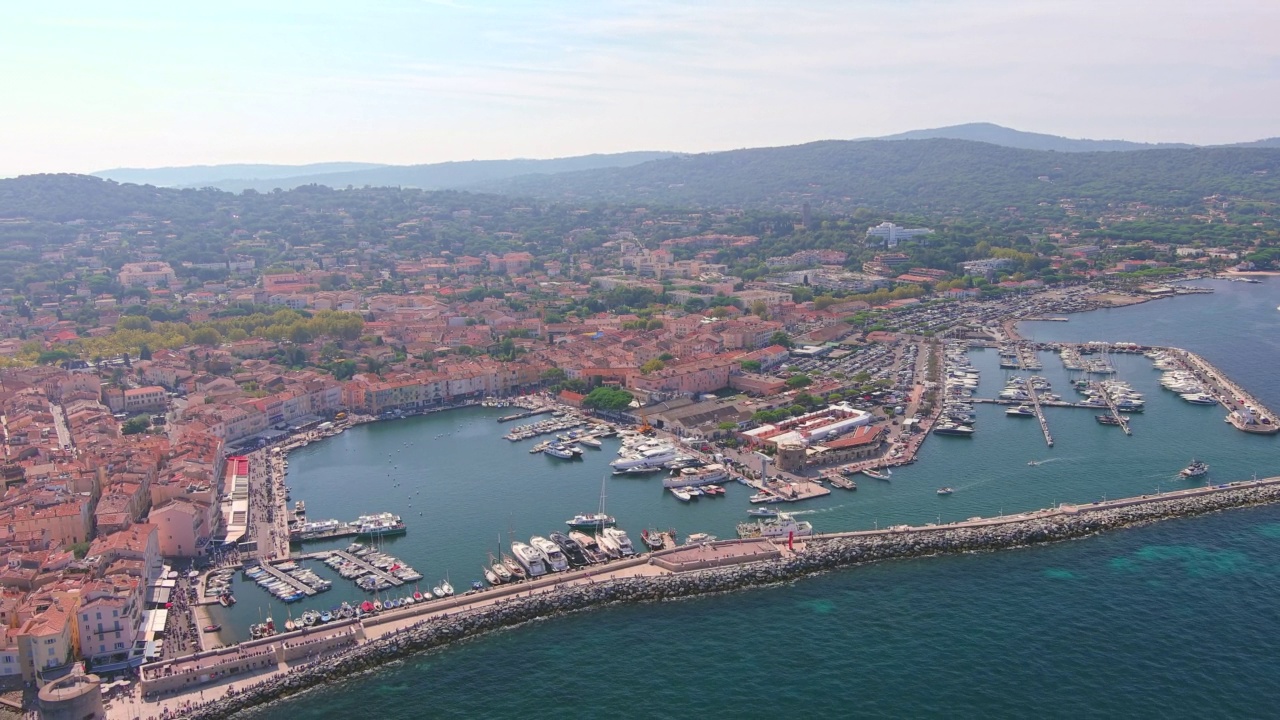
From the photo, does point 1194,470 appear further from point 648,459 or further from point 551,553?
point 551,553

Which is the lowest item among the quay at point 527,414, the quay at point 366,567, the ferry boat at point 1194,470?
the quay at point 527,414

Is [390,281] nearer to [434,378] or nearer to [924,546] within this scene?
[434,378]

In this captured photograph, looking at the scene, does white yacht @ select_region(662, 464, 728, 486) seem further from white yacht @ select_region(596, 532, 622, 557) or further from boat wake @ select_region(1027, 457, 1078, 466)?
boat wake @ select_region(1027, 457, 1078, 466)

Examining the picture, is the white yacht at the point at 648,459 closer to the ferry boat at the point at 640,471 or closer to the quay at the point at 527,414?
the ferry boat at the point at 640,471

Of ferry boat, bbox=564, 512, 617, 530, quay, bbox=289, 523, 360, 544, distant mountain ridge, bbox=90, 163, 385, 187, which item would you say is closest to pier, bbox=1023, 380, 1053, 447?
ferry boat, bbox=564, 512, 617, 530

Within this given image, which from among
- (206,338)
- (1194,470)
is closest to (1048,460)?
(1194,470)

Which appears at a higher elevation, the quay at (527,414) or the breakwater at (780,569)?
the breakwater at (780,569)

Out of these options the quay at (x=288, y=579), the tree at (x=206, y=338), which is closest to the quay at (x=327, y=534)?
the quay at (x=288, y=579)
